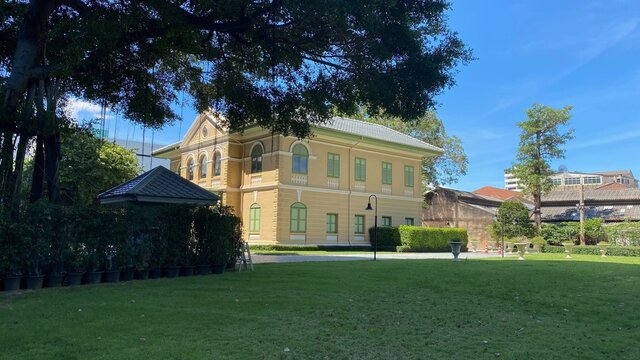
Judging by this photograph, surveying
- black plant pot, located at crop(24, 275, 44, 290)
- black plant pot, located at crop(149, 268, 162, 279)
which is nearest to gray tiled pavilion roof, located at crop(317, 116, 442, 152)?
black plant pot, located at crop(149, 268, 162, 279)

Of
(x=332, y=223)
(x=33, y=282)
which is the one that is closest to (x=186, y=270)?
(x=33, y=282)

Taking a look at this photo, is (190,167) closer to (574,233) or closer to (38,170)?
(38,170)

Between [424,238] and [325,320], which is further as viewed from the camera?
[424,238]

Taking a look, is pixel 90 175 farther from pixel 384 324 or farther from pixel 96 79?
pixel 384 324

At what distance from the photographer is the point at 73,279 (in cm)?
1017

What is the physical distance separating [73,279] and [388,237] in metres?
24.5

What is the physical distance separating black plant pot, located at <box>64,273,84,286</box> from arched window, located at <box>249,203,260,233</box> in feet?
69.2

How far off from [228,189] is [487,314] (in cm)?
2684

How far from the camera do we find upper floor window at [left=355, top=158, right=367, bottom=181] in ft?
111

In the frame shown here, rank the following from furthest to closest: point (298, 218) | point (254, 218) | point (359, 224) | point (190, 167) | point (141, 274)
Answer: point (190, 167) < point (359, 224) < point (254, 218) < point (298, 218) < point (141, 274)

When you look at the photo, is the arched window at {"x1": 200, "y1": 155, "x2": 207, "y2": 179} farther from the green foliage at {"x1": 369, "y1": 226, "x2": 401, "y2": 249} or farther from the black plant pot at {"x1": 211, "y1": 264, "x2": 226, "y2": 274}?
the black plant pot at {"x1": 211, "y1": 264, "x2": 226, "y2": 274}

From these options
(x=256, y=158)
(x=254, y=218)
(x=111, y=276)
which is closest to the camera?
(x=111, y=276)

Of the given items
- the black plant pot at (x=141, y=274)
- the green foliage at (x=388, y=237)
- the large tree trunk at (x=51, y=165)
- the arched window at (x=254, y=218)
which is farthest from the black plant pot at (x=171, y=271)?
the green foliage at (x=388, y=237)

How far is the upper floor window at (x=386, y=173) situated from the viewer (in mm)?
35188
